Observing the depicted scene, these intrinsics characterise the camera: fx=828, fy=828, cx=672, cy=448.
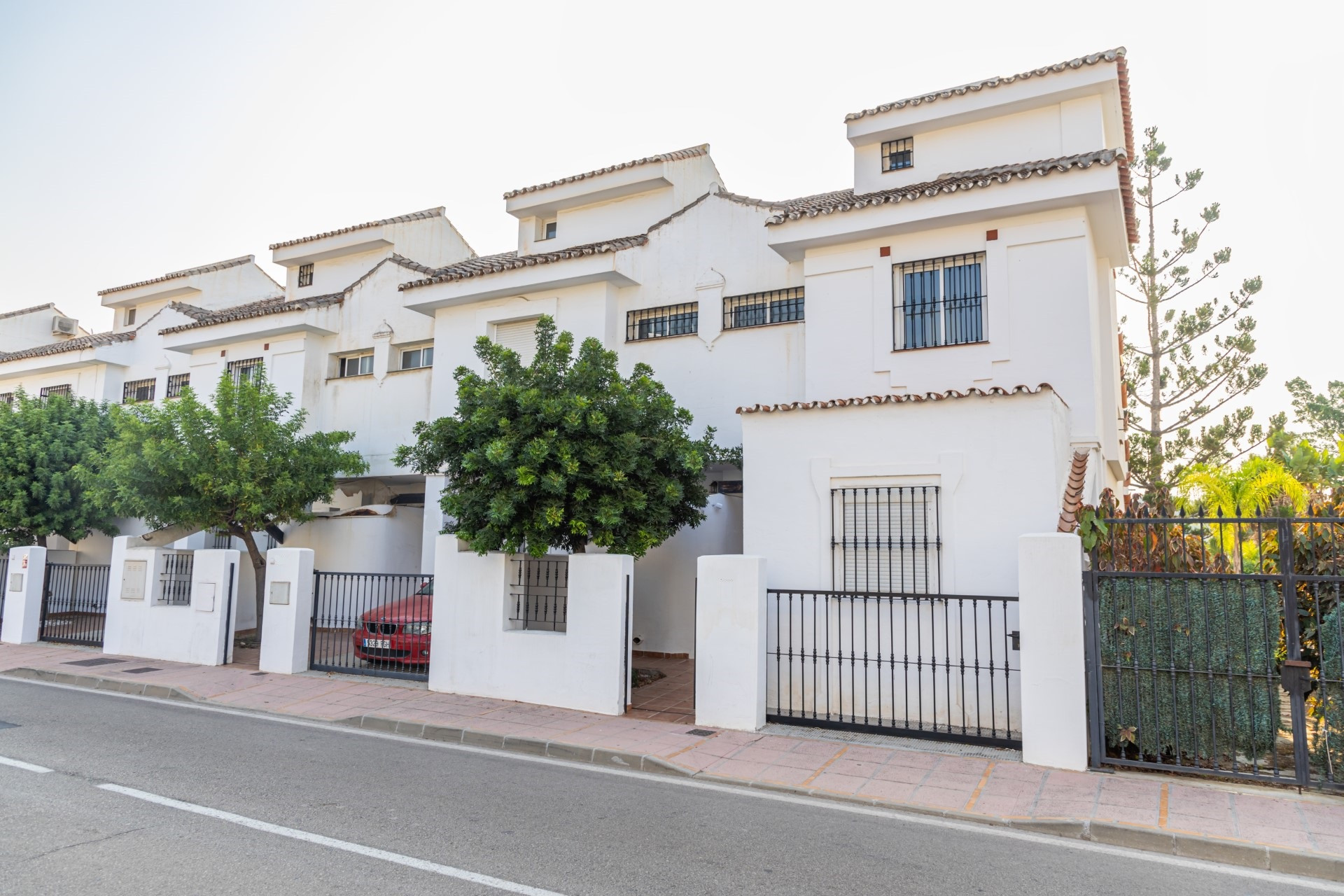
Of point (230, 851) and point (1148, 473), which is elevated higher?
point (1148, 473)

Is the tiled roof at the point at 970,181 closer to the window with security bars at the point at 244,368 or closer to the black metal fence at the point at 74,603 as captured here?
the window with security bars at the point at 244,368

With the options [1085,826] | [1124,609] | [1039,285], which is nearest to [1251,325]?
[1039,285]

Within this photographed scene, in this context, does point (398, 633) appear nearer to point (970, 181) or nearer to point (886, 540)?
point (886, 540)

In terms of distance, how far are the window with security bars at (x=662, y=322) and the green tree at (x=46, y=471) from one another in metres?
11.7

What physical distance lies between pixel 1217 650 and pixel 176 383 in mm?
24301

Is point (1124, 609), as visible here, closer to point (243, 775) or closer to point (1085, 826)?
point (1085, 826)

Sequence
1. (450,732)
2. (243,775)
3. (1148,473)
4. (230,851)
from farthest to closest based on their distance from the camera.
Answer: (1148,473) → (450,732) → (243,775) → (230,851)

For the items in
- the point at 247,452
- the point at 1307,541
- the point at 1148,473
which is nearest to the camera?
the point at 1307,541

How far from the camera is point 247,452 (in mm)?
15133

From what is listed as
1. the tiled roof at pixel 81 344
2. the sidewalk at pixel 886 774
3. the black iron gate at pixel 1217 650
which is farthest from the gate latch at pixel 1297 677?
the tiled roof at pixel 81 344

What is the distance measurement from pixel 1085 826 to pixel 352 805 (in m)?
5.37

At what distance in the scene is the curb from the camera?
538 cm

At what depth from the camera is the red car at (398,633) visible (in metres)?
12.1

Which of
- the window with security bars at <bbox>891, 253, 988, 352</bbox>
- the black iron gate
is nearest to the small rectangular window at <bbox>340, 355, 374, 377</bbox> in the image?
the window with security bars at <bbox>891, 253, 988, 352</bbox>
